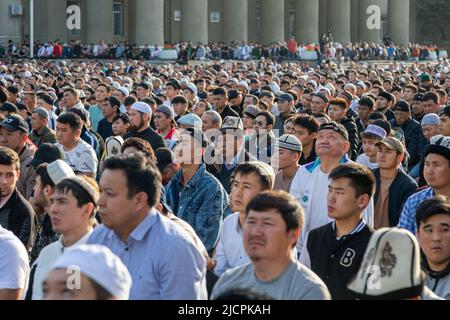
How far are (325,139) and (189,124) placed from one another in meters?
4.69

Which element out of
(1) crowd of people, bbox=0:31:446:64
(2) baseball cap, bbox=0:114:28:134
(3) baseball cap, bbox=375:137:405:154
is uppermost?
(1) crowd of people, bbox=0:31:446:64

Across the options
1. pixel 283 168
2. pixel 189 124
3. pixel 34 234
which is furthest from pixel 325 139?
pixel 189 124

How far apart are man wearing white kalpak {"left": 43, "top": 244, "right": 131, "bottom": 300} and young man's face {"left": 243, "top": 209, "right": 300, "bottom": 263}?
96 cm

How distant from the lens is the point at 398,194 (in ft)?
32.9

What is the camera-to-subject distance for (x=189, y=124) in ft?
47.7

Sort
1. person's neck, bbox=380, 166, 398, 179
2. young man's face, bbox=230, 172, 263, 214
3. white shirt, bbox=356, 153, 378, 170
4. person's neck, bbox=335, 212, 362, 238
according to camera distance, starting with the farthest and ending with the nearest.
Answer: white shirt, bbox=356, 153, 378, 170 < person's neck, bbox=380, 166, 398, 179 < young man's face, bbox=230, 172, 263, 214 < person's neck, bbox=335, 212, 362, 238

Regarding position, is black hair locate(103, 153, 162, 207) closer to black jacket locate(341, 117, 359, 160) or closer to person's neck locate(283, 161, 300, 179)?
person's neck locate(283, 161, 300, 179)

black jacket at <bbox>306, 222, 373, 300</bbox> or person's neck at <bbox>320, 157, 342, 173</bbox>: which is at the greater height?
person's neck at <bbox>320, 157, 342, 173</bbox>

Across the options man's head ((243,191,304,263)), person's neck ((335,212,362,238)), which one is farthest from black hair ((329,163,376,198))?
man's head ((243,191,304,263))

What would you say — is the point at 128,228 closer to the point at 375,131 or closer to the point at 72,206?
the point at 72,206

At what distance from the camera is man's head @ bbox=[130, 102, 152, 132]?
14641 millimetres

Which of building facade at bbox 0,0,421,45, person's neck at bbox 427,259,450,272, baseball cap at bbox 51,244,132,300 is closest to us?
baseball cap at bbox 51,244,132,300

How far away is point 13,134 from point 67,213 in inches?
232

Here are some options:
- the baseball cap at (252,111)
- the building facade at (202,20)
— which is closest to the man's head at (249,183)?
the baseball cap at (252,111)
